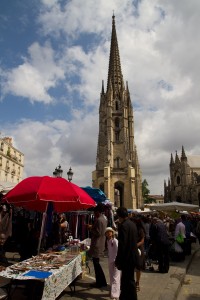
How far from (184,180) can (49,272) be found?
200 ft

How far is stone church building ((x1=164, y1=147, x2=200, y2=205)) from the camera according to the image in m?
58.3

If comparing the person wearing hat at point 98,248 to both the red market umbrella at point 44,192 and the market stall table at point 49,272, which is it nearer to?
the market stall table at point 49,272

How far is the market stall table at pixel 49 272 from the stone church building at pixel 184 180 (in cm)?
5611

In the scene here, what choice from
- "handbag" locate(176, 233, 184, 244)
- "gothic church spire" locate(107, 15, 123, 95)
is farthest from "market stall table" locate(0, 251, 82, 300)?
"gothic church spire" locate(107, 15, 123, 95)

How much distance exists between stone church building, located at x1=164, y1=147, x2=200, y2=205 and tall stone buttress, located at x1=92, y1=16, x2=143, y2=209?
1468 cm

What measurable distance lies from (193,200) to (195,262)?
5022cm

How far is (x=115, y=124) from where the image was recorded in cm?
5350

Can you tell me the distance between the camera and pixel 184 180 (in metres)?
61.2

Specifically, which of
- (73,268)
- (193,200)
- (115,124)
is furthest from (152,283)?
(193,200)

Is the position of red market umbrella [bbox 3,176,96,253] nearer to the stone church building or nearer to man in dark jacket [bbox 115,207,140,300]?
man in dark jacket [bbox 115,207,140,300]

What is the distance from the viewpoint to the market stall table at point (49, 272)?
398 centimetres

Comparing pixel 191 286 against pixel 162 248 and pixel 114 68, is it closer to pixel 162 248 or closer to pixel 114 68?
pixel 162 248

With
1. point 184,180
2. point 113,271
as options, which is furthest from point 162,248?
point 184,180

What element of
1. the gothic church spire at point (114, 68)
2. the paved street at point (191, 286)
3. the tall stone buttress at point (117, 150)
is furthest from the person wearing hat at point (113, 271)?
the gothic church spire at point (114, 68)
